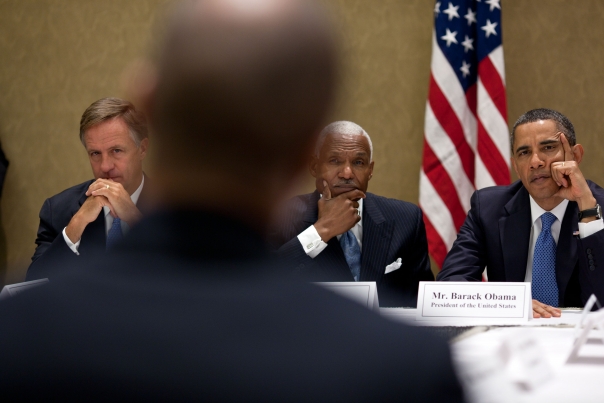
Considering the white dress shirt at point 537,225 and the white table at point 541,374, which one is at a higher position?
the white dress shirt at point 537,225

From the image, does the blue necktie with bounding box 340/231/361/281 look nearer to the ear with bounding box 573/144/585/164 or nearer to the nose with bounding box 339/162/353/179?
the nose with bounding box 339/162/353/179

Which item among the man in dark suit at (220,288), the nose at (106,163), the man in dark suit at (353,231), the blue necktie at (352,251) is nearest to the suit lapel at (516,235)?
the man in dark suit at (353,231)

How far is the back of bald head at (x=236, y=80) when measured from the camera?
59 centimetres

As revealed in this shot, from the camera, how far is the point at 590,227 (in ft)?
8.95

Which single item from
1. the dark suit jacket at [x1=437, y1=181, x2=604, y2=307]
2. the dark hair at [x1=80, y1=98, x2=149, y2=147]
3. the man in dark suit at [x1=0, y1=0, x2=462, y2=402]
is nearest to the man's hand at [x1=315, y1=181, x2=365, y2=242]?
the dark suit jacket at [x1=437, y1=181, x2=604, y2=307]

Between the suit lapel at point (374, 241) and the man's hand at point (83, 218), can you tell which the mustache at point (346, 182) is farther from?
the man's hand at point (83, 218)

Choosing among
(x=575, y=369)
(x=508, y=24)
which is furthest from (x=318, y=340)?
(x=508, y=24)

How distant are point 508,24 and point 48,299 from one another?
14.5 ft

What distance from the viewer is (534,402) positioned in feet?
3.45

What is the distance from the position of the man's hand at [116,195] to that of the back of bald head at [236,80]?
2252 millimetres

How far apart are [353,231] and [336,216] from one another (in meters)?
0.23

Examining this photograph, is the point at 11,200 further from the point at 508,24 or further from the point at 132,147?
the point at 508,24

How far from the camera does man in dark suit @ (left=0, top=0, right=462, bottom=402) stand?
0.52 metres

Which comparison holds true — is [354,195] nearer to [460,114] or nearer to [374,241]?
[374,241]
